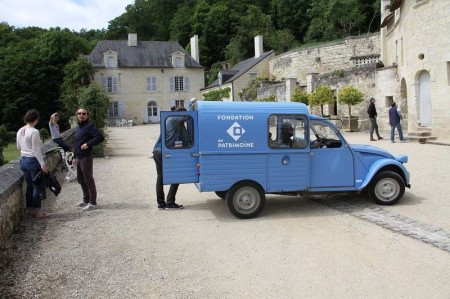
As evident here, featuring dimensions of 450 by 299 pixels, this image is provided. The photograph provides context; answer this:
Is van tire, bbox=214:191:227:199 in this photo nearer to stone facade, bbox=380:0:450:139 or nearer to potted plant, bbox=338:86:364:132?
stone facade, bbox=380:0:450:139

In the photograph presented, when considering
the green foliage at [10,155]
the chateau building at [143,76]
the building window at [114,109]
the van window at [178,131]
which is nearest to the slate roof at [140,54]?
the chateau building at [143,76]

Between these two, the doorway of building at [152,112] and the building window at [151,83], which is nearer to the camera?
the building window at [151,83]

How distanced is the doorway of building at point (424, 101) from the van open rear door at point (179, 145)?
15047mm

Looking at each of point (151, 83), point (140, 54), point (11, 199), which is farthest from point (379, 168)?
point (140, 54)

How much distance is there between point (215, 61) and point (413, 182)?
6266 centimetres

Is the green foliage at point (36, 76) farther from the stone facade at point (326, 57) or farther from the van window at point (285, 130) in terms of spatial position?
the van window at point (285, 130)

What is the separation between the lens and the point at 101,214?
24.8 feet

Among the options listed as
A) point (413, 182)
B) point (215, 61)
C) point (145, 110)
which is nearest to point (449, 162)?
point (413, 182)

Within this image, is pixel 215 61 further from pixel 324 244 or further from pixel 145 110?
pixel 324 244

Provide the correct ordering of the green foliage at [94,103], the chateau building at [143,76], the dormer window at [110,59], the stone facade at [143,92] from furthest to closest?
1. the stone facade at [143,92]
2. the chateau building at [143,76]
3. the dormer window at [110,59]
4. the green foliage at [94,103]

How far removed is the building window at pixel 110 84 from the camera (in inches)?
2126

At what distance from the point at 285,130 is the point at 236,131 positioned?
2.65 feet

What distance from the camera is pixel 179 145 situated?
7.12 m

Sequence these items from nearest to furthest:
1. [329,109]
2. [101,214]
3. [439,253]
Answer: [439,253] → [101,214] → [329,109]
